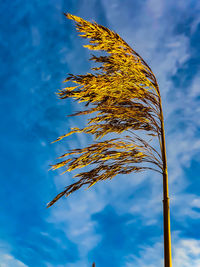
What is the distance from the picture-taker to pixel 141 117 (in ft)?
19.5

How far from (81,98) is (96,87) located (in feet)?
1.67

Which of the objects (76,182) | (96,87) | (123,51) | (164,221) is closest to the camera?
(164,221)

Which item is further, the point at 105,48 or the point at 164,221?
the point at 105,48

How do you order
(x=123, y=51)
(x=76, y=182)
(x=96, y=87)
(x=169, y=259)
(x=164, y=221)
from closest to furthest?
1. (x=169, y=259)
2. (x=164, y=221)
3. (x=76, y=182)
4. (x=96, y=87)
5. (x=123, y=51)

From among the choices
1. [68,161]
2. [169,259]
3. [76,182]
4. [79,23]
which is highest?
[79,23]

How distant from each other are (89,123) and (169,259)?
3.33 meters

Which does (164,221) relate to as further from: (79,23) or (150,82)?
(79,23)

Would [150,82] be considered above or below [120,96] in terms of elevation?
above

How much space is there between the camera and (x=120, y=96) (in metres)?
6.05

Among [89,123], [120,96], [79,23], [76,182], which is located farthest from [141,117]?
[79,23]

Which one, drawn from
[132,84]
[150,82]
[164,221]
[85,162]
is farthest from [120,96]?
[164,221]

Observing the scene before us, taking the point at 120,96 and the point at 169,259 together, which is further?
the point at 120,96

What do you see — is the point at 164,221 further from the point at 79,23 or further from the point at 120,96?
the point at 79,23

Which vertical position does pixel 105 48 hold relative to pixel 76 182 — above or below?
above
